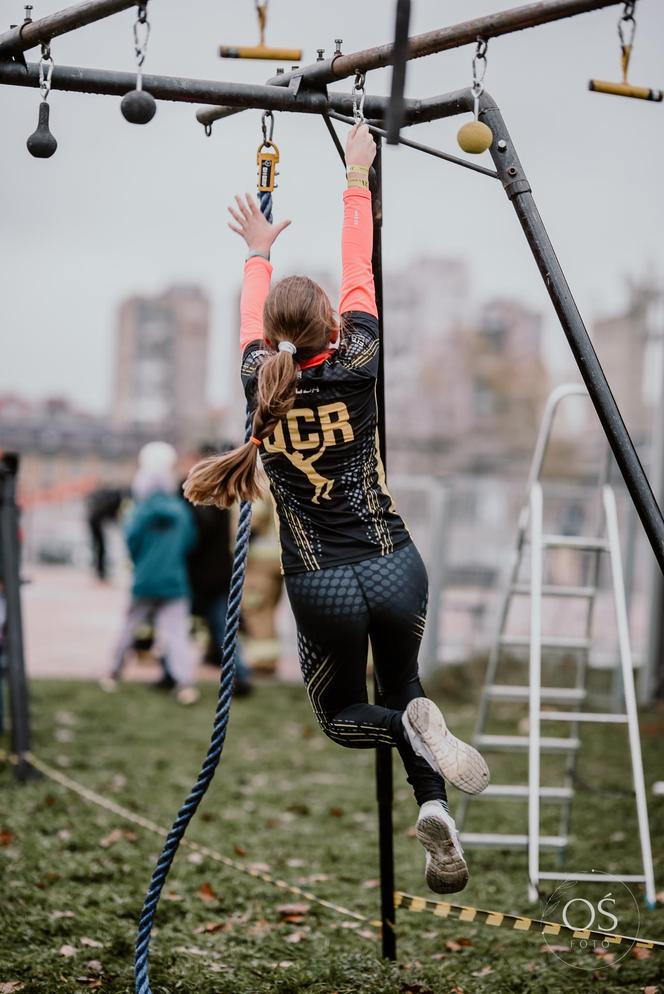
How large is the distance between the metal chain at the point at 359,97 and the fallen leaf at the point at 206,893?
3323mm

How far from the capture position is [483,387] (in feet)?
208

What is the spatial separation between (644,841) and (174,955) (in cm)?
210

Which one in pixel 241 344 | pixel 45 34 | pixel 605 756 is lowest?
pixel 605 756

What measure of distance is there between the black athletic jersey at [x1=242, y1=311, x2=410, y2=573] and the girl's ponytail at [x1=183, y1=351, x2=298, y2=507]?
85mm

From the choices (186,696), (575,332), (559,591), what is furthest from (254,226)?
(186,696)

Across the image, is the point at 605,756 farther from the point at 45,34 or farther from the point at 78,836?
the point at 45,34

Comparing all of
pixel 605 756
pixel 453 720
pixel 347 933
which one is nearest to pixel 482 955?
pixel 347 933

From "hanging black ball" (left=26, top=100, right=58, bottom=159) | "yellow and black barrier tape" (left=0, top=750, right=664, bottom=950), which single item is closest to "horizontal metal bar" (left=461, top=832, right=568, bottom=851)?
"yellow and black barrier tape" (left=0, top=750, right=664, bottom=950)

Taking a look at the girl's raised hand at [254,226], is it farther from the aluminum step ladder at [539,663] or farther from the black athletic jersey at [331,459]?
the aluminum step ladder at [539,663]

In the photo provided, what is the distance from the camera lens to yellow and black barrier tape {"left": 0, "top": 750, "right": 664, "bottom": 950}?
3672 mm

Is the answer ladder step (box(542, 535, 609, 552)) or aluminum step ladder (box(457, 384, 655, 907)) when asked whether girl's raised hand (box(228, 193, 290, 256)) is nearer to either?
aluminum step ladder (box(457, 384, 655, 907))

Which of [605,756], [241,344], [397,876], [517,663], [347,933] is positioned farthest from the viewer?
[517,663]

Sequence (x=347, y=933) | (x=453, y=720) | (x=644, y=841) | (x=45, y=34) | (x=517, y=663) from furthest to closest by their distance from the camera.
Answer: (x=517, y=663) → (x=453, y=720) → (x=644, y=841) → (x=347, y=933) → (x=45, y=34)

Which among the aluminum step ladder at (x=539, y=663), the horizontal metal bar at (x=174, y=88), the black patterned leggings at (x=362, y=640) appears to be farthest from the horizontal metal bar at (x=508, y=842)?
the horizontal metal bar at (x=174, y=88)
